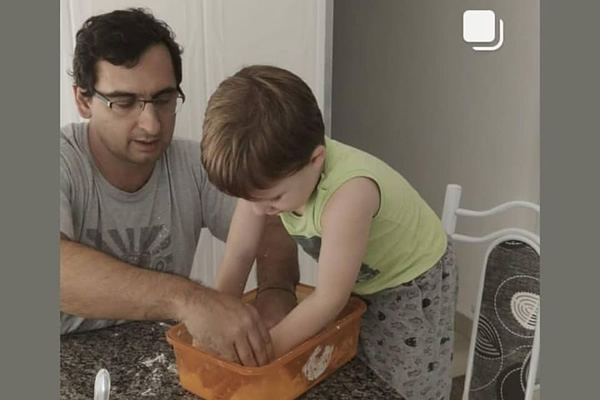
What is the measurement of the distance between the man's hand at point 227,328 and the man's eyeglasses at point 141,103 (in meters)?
0.19

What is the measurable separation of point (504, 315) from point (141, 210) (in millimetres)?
430

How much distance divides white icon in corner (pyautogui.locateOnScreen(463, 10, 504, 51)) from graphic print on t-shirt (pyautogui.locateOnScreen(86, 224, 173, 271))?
401 mm

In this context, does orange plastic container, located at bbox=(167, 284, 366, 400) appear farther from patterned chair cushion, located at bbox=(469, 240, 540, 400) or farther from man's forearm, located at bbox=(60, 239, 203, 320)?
patterned chair cushion, located at bbox=(469, 240, 540, 400)

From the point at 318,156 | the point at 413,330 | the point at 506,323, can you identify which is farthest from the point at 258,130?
the point at 506,323

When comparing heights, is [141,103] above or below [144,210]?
above

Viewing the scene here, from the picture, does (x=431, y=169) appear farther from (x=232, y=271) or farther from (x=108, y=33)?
(x=108, y=33)

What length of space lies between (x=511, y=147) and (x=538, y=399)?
0.29 m

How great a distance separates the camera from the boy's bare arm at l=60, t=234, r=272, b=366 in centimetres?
78

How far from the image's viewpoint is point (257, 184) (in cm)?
74

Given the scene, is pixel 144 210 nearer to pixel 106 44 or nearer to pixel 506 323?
pixel 106 44

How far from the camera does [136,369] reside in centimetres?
83

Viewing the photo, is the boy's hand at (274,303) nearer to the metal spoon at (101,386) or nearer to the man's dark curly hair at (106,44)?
the metal spoon at (101,386)

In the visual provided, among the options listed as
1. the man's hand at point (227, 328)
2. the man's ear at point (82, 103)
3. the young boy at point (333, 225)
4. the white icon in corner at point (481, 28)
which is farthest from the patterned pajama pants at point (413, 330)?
the man's ear at point (82, 103)

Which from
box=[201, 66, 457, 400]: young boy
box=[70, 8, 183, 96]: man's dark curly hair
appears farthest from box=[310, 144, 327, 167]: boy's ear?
box=[70, 8, 183, 96]: man's dark curly hair
